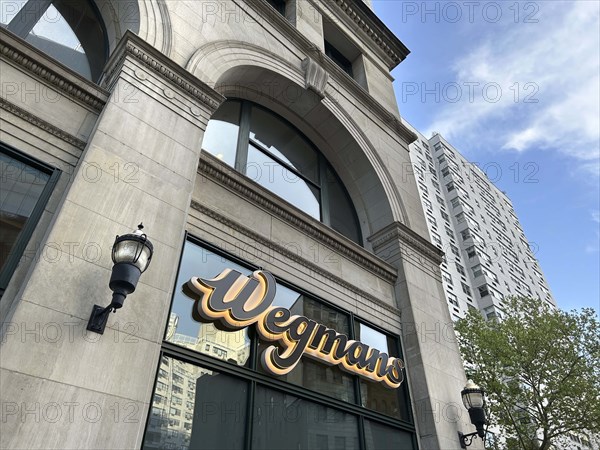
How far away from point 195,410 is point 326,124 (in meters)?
10.1

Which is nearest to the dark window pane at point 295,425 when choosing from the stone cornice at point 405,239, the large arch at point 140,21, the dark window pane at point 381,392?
the dark window pane at point 381,392

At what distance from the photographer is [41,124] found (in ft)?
22.9

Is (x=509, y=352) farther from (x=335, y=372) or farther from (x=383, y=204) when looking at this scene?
(x=335, y=372)

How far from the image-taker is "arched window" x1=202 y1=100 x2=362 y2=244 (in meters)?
11.3

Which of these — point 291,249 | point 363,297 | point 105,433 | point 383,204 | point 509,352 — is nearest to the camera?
point 105,433

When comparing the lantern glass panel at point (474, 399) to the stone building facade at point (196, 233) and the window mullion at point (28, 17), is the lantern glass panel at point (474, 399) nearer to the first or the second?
the stone building facade at point (196, 233)

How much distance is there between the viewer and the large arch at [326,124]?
39.9ft

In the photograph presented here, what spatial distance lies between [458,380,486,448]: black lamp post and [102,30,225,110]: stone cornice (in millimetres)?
8393

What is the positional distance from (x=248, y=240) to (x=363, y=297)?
363 cm

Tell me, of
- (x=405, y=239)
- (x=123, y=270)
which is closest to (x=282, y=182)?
(x=405, y=239)

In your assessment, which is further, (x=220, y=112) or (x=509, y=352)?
(x=509, y=352)

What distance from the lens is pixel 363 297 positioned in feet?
36.9

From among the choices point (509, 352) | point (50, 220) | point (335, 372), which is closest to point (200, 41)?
point (50, 220)

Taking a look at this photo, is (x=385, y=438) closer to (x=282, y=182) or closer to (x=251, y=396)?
(x=251, y=396)
